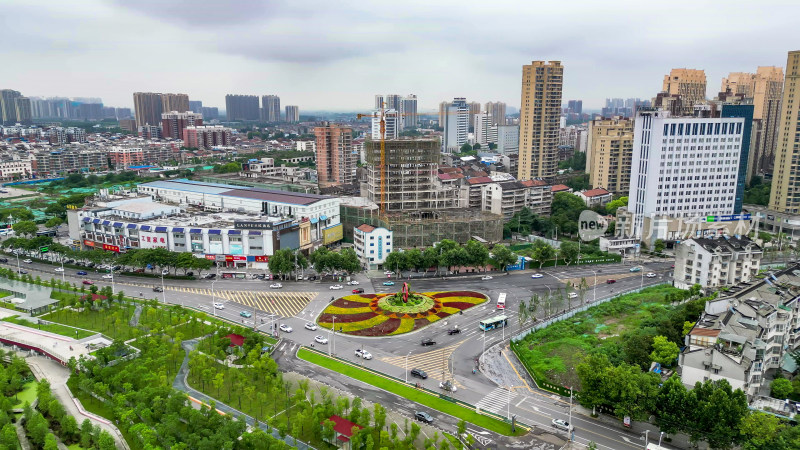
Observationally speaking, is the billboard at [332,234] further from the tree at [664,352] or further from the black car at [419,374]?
the tree at [664,352]

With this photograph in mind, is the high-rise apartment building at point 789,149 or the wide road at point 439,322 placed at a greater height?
the high-rise apartment building at point 789,149

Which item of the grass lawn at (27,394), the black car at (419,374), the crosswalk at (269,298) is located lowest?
the grass lawn at (27,394)

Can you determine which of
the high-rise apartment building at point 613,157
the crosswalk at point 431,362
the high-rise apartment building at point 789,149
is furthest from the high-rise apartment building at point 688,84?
the crosswalk at point 431,362

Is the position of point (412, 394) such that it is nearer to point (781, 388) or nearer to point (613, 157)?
point (781, 388)

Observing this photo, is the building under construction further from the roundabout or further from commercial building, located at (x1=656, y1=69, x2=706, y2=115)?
commercial building, located at (x1=656, y1=69, x2=706, y2=115)

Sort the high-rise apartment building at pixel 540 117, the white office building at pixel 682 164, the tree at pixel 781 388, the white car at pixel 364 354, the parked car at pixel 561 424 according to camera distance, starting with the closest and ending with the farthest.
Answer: the parked car at pixel 561 424
the tree at pixel 781 388
the white car at pixel 364 354
the white office building at pixel 682 164
the high-rise apartment building at pixel 540 117

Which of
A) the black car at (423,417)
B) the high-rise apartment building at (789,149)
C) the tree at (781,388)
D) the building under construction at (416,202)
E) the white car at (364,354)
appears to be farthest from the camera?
the high-rise apartment building at (789,149)
